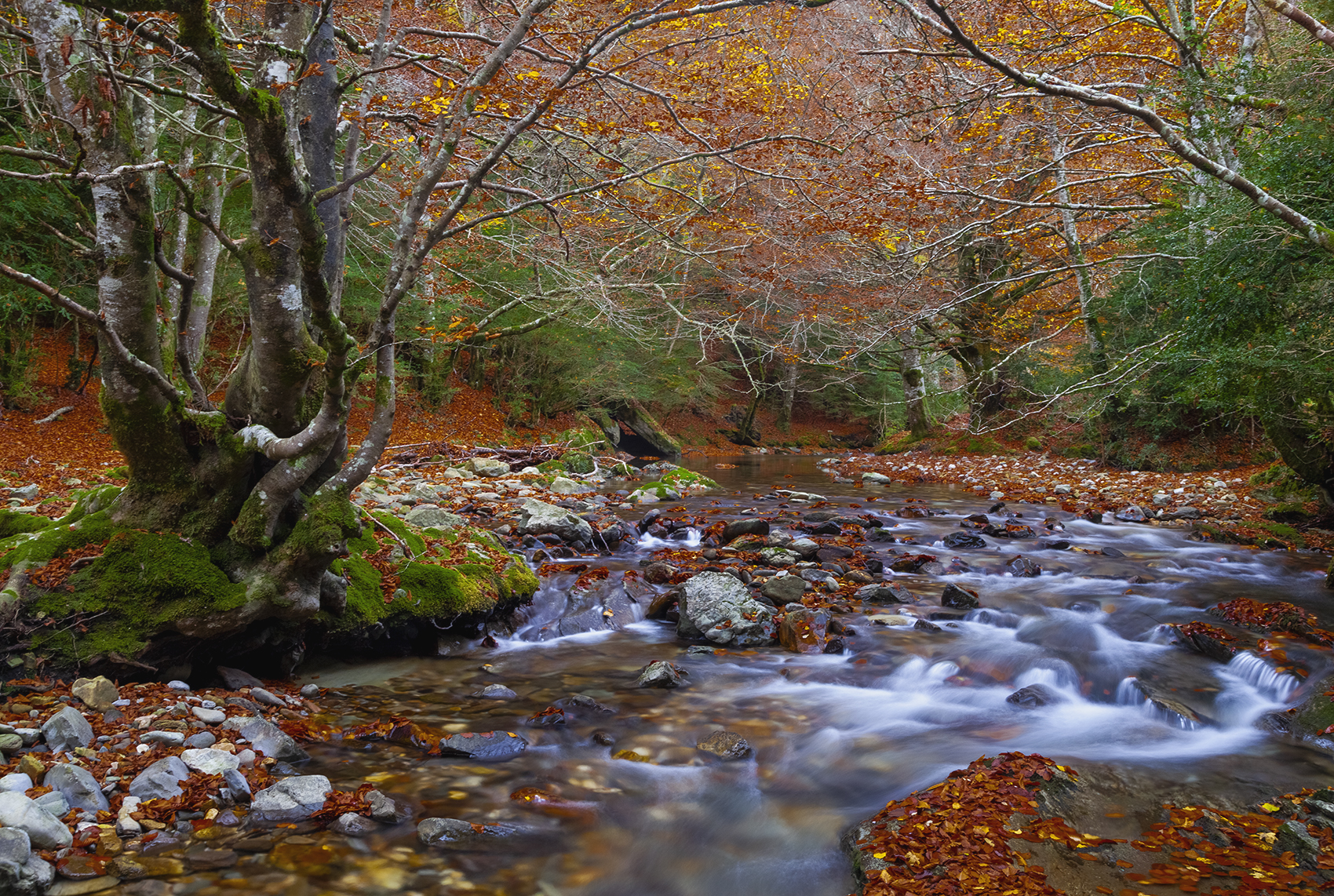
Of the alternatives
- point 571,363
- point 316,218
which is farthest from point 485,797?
point 571,363

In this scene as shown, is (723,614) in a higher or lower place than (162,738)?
lower

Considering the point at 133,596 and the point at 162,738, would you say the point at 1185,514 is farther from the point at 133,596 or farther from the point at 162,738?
the point at 133,596

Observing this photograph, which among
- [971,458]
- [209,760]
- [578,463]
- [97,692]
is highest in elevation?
[578,463]

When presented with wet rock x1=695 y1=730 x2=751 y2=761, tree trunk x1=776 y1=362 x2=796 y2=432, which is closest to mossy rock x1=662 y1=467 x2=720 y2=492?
wet rock x1=695 y1=730 x2=751 y2=761

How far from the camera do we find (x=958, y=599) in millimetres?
6902

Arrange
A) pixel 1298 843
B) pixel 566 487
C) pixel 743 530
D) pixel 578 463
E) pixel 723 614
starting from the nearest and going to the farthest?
pixel 1298 843, pixel 723 614, pixel 743 530, pixel 566 487, pixel 578 463

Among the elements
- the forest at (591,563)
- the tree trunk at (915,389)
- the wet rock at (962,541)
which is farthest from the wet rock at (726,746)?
the tree trunk at (915,389)

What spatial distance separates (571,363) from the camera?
64.5 feet

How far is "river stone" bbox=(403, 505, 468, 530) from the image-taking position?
7352 millimetres

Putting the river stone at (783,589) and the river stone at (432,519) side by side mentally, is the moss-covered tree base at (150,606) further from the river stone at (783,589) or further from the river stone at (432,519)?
the river stone at (783,589)

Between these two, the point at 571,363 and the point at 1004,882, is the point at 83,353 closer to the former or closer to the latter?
the point at 571,363

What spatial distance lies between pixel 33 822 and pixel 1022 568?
8227mm

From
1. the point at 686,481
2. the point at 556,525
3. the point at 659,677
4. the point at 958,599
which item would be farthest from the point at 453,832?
the point at 686,481

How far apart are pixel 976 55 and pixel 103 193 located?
5544 mm
